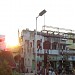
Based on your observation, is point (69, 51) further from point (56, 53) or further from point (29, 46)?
point (29, 46)

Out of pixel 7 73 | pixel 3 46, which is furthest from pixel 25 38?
pixel 7 73

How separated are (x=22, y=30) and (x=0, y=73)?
38298 mm

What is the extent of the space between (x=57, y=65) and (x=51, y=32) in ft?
21.0

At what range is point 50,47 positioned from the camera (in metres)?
60.9

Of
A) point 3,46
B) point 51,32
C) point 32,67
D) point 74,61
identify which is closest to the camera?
point 3,46

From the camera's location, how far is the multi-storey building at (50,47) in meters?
55.7

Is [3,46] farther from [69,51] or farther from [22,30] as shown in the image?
[69,51]

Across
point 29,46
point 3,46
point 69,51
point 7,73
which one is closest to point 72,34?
point 69,51

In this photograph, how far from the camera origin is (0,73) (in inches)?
703

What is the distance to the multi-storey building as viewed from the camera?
5566 centimetres

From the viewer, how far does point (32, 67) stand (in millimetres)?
54781

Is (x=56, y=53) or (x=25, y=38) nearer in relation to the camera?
(x=25, y=38)

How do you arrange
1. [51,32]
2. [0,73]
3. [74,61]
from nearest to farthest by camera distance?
[0,73] → [51,32] → [74,61]

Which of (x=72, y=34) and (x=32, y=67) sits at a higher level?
(x=72, y=34)
